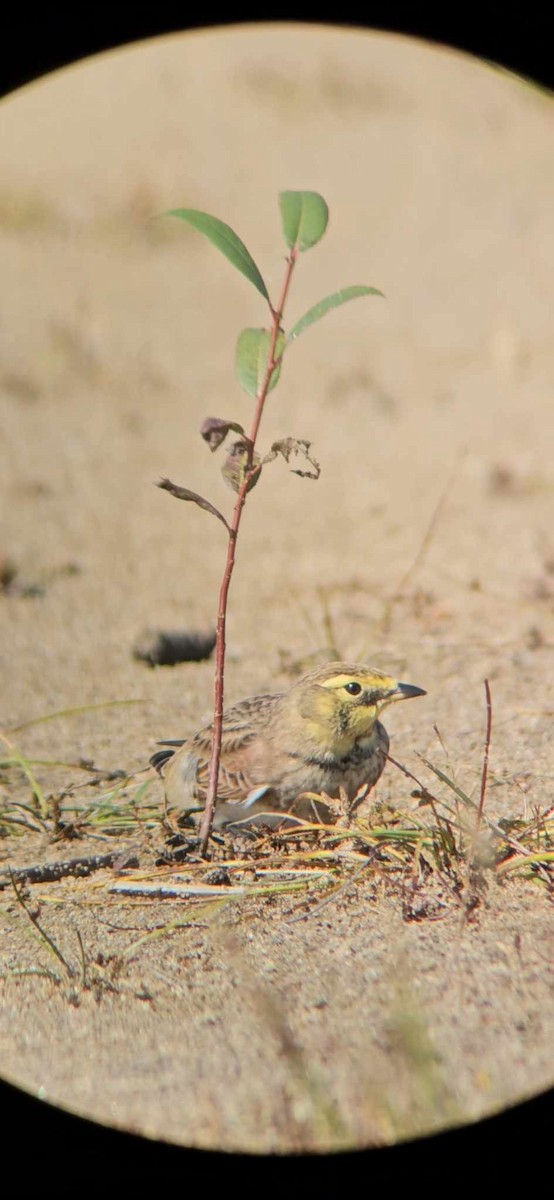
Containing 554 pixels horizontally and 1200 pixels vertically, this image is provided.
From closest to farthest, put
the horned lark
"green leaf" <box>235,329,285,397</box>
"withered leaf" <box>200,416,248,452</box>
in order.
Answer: "withered leaf" <box>200,416,248,452</box> < "green leaf" <box>235,329,285,397</box> < the horned lark

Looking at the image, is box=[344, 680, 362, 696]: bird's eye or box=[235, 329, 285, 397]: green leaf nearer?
box=[235, 329, 285, 397]: green leaf

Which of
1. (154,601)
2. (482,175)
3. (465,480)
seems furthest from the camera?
(482,175)

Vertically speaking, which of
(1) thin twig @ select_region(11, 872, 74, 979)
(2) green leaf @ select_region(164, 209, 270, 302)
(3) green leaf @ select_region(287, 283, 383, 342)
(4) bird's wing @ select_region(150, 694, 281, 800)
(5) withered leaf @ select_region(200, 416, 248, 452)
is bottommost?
(1) thin twig @ select_region(11, 872, 74, 979)

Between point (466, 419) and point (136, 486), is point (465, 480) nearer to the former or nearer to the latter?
point (466, 419)

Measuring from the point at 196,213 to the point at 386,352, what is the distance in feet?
15.1

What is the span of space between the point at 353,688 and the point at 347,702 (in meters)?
0.03

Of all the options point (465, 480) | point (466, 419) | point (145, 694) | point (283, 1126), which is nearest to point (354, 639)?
point (145, 694)

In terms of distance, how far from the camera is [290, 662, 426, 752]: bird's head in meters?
2.68

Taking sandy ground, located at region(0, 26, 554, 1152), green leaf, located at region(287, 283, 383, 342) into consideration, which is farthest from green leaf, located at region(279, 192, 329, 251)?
sandy ground, located at region(0, 26, 554, 1152)

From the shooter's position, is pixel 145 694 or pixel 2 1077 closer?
pixel 2 1077

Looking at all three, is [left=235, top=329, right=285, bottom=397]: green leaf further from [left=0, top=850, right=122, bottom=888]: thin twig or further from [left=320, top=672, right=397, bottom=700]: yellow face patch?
[left=0, top=850, right=122, bottom=888]: thin twig

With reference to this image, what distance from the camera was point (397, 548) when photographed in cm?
464

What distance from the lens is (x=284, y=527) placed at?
16.4 feet

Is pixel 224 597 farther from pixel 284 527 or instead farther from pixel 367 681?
pixel 284 527
